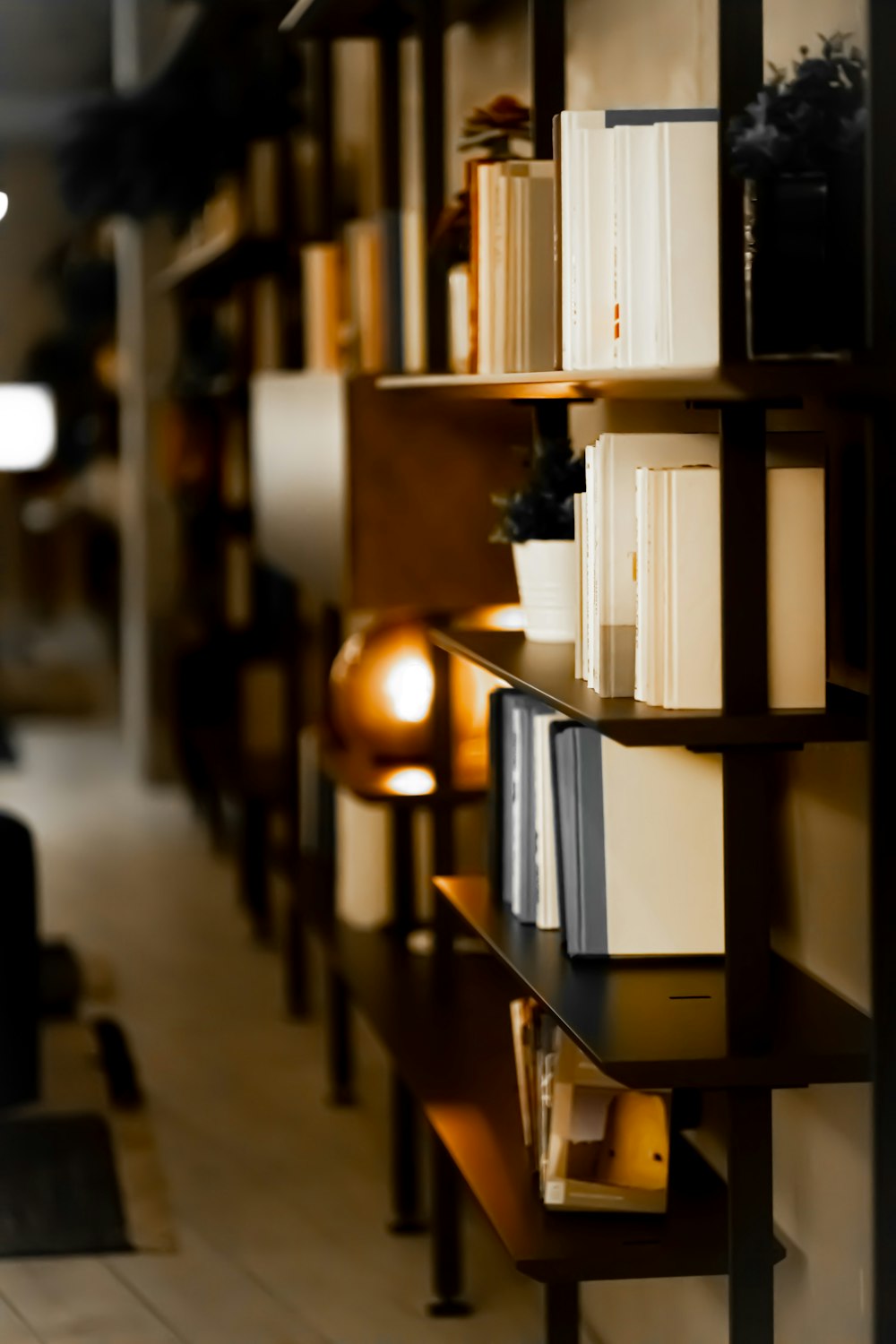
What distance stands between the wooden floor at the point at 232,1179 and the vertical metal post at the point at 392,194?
55.9 inches

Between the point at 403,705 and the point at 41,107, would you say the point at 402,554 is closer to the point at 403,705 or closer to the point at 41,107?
the point at 403,705

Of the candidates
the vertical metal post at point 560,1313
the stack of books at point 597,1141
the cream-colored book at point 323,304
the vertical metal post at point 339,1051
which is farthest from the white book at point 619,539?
the vertical metal post at point 339,1051

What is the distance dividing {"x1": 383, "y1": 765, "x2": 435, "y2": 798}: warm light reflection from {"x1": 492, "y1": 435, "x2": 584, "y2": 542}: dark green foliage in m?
0.66

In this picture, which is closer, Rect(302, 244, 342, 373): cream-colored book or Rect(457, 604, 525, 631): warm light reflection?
Rect(457, 604, 525, 631): warm light reflection

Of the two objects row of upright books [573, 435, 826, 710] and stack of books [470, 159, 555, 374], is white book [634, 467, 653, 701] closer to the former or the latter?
row of upright books [573, 435, 826, 710]

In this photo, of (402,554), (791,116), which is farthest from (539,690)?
(402,554)

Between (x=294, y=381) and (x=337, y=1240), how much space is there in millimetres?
1553

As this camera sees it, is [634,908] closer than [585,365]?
No

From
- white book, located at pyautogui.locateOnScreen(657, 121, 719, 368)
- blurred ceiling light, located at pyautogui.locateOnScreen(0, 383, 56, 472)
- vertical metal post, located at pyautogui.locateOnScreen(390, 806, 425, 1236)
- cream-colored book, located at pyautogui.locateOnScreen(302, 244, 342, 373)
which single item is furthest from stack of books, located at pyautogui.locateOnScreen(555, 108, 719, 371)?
blurred ceiling light, located at pyautogui.locateOnScreen(0, 383, 56, 472)

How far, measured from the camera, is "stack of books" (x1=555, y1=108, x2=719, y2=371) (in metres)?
1.63

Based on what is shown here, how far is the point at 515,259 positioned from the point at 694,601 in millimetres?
655

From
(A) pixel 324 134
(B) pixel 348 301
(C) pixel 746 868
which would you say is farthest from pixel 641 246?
(A) pixel 324 134

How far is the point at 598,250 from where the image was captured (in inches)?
70.1

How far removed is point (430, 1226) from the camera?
3006mm
